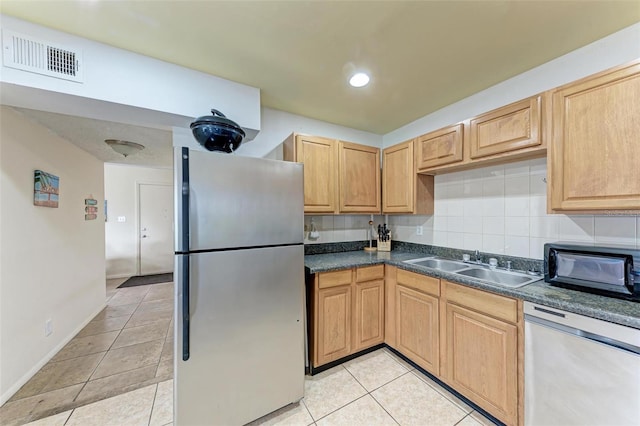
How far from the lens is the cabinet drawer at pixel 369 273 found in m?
2.12

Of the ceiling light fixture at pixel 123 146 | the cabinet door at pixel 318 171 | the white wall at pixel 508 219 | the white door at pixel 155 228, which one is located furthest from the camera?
the white door at pixel 155 228

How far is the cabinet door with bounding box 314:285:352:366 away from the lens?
6.36 feet

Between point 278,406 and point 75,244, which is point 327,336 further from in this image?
point 75,244

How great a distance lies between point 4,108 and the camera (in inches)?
68.1

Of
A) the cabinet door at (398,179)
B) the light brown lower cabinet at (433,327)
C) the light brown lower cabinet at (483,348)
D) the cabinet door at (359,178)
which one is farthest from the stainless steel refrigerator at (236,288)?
the cabinet door at (398,179)

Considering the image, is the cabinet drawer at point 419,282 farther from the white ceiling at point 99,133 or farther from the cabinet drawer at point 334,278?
the white ceiling at point 99,133

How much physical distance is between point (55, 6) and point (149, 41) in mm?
404

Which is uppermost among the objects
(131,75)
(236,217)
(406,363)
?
(131,75)

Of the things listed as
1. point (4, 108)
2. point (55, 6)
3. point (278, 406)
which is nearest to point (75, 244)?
point (4, 108)

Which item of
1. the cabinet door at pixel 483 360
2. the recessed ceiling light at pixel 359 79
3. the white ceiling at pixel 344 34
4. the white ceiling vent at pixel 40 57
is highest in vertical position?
the white ceiling at pixel 344 34

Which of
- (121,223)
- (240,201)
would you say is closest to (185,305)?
(240,201)

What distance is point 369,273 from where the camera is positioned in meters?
2.18

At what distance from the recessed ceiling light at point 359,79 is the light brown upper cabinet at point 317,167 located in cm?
57

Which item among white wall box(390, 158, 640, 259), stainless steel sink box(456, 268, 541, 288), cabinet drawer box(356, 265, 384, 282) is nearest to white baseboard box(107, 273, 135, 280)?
cabinet drawer box(356, 265, 384, 282)
